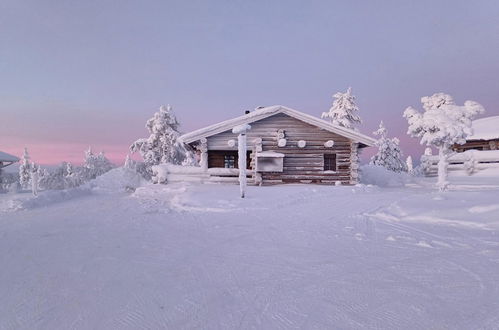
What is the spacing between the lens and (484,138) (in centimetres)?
2091

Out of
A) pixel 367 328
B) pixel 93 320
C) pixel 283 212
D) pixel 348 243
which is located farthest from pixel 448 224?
pixel 93 320

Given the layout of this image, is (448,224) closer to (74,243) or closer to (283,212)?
(283,212)

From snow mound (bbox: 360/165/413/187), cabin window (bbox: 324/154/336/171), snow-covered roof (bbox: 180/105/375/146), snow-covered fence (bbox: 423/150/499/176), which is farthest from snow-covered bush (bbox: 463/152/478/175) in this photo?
cabin window (bbox: 324/154/336/171)

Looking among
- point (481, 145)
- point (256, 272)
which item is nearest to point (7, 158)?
point (256, 272)

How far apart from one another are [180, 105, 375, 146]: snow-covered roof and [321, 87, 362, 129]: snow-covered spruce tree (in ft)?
41.4

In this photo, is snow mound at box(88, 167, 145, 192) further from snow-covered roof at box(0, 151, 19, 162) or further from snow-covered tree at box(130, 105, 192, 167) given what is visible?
snow-covered roof at box(0, 151, 19, 162)

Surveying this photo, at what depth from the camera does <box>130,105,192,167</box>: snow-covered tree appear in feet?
92.6

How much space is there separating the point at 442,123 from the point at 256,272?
44.2 ft

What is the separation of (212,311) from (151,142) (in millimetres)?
28217

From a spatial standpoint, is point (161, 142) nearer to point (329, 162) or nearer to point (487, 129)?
point (329, 162)

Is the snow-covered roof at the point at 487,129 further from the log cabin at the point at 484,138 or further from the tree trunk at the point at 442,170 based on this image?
the tree trunk at the point at 442,170

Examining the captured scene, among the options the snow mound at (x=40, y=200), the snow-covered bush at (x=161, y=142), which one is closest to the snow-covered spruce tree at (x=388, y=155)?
the snow-covered bush at (x=161, y=142)

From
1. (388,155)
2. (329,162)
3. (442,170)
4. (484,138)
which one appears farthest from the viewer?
(388,155)

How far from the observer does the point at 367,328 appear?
87.7 inches
